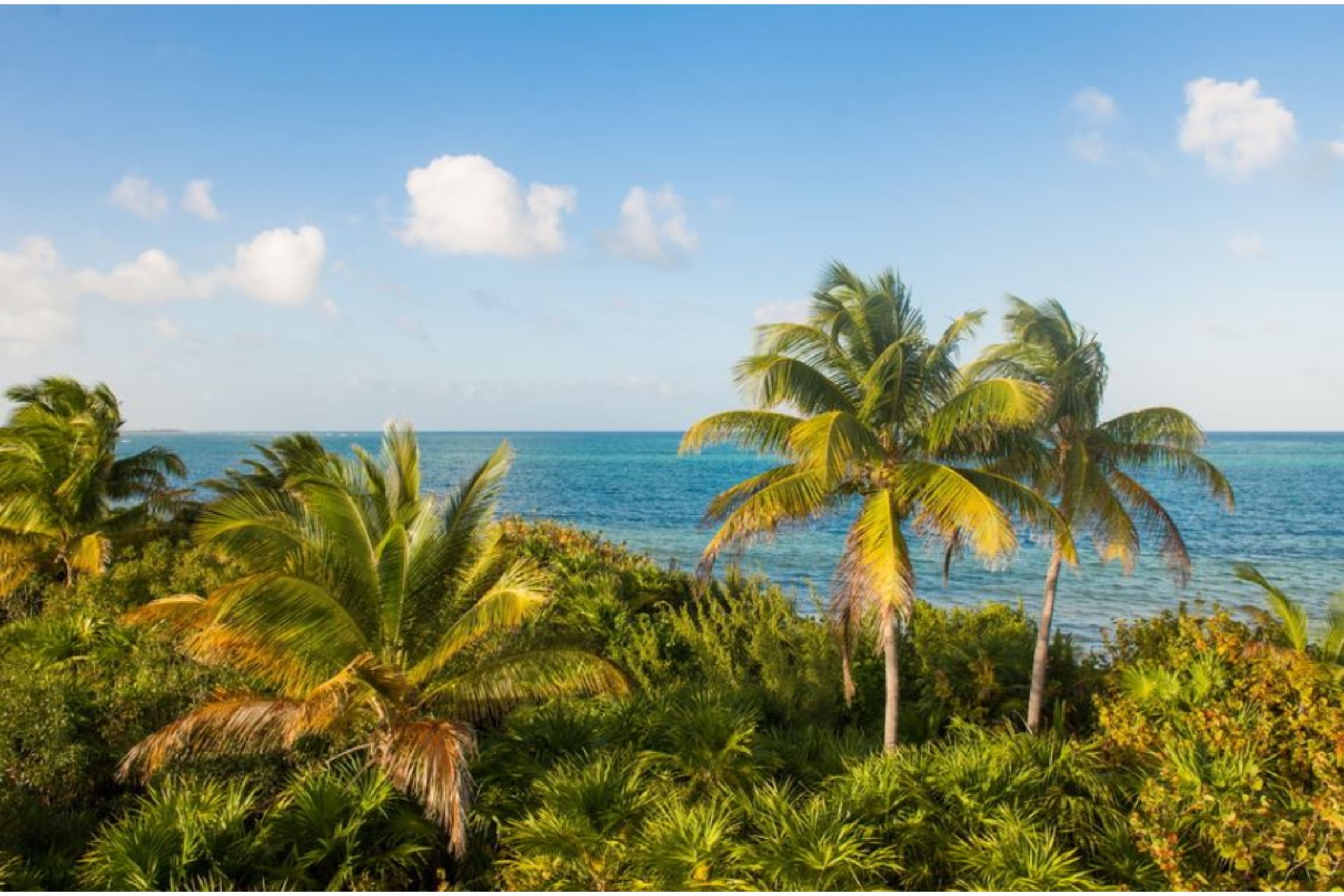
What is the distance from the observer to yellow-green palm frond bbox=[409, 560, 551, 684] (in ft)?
26.2

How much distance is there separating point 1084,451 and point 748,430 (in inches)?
214

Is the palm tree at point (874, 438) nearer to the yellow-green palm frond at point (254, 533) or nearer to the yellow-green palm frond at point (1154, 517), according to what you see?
the yellow-green palm frond at point (1154, 517)

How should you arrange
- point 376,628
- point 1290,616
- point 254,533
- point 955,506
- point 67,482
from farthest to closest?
point 67,482
point 1290,616
point 955,506
point 376,628
point 254,533

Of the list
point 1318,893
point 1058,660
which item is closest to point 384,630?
point 1318,893

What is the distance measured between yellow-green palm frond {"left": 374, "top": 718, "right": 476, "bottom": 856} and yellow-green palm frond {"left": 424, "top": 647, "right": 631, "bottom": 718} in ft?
1.79

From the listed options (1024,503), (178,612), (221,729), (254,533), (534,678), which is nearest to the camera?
(221,729)

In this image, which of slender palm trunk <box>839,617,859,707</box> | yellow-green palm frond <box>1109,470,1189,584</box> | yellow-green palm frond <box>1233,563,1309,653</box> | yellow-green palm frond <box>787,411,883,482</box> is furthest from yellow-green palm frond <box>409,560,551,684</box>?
yellow-green palm frond <box>1233,563,1309,653</box>

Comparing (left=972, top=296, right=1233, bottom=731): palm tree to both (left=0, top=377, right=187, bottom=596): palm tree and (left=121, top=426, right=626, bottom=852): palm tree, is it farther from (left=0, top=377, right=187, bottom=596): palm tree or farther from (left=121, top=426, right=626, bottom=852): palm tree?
(left=0, top=377, right=187, bottom=596): palm tree

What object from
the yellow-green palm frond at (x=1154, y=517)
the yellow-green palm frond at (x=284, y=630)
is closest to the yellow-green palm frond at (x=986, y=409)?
the yellow-green palm frond at (x=1154, y=517)

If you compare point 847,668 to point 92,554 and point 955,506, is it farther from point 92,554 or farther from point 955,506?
point 92,554

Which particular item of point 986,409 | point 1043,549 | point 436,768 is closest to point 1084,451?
point 986,409

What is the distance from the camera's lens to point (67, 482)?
17.2 meters

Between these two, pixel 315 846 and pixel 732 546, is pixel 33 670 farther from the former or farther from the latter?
pixel 732 546

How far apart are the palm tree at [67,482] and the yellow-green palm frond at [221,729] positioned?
1190 centimetres
